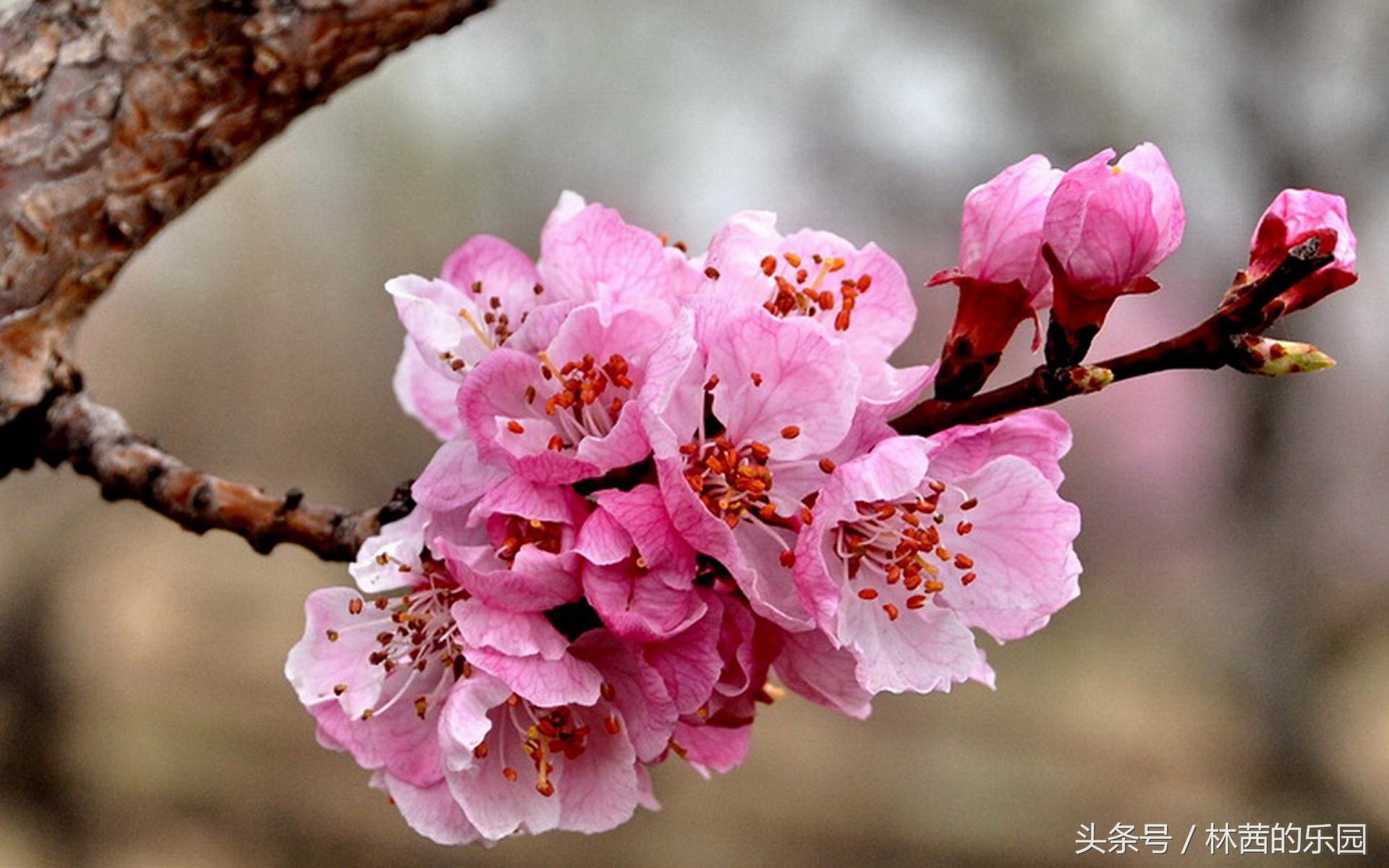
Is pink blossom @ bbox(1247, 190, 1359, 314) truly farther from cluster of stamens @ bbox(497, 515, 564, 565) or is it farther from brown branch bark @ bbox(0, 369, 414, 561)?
brown branch bark @ bbox(0, 369, 414, 561)

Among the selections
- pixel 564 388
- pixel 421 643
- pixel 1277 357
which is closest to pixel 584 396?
pixel 564 388

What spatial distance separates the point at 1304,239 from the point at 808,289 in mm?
180

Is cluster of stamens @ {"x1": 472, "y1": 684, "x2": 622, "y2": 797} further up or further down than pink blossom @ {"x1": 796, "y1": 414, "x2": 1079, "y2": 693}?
further down

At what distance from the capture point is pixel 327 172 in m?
2.67

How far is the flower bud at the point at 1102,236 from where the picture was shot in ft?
1.28

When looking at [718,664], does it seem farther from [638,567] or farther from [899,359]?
[899,359]

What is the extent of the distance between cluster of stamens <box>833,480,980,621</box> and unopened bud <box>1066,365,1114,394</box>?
6 cm

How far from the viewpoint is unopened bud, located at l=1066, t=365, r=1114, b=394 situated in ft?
1.29

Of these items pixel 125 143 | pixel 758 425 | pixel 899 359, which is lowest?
pixel 899 359

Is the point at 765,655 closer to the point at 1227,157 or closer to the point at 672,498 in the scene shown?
the point at 672,498

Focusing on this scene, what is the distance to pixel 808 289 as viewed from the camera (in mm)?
487

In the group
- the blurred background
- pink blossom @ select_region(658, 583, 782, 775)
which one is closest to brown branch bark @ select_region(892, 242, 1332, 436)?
pink blossom @ select_region(658, 583, 782, 775)

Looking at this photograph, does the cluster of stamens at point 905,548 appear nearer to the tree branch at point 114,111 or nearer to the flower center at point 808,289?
the flower center at point 808,289

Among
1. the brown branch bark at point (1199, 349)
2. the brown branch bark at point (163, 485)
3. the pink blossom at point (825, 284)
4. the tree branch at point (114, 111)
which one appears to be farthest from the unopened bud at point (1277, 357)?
the tree branch at point (114, 111)
